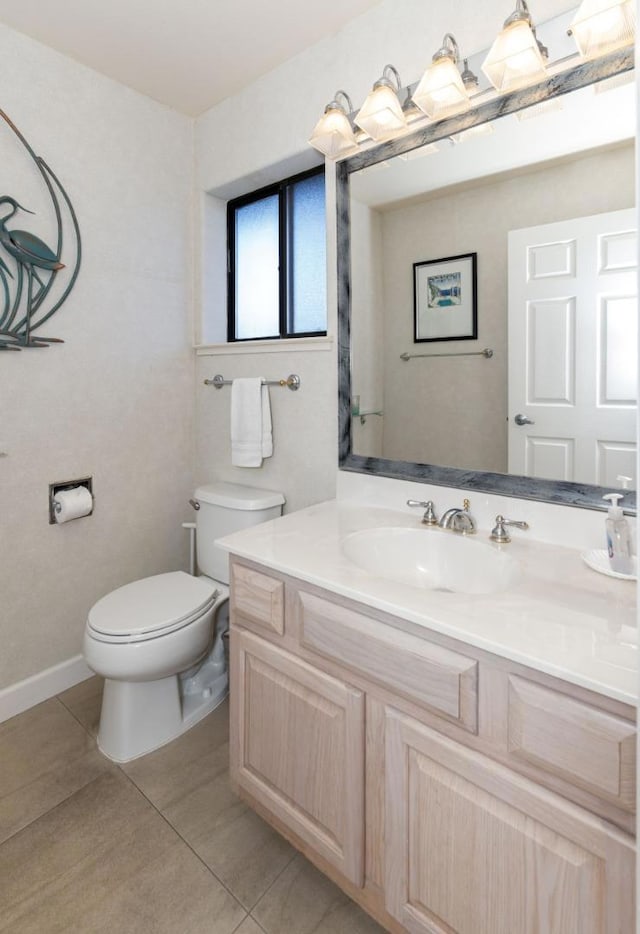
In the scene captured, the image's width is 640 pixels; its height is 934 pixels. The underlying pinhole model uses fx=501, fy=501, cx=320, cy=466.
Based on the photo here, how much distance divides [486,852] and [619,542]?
0.66 m

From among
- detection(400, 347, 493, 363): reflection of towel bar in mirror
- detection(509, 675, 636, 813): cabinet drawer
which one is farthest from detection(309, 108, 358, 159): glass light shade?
detection(509, 675, 636, 813): cabinet drawer

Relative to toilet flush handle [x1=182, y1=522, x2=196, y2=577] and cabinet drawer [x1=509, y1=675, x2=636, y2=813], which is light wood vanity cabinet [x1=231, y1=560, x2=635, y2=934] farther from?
toilet flush handle [x1=182, y1=522, x2=196, y2=577]

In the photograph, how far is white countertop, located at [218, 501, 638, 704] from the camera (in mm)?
787

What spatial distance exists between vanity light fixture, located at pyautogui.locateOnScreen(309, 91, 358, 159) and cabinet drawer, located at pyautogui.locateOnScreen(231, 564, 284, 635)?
1391mm

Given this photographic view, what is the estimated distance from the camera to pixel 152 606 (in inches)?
68.6

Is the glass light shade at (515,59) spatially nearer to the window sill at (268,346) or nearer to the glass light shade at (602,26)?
the glass light shade at (602,26)

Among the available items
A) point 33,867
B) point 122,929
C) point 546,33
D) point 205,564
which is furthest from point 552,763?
point 546,33

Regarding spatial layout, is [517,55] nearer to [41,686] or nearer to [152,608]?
[152,608]

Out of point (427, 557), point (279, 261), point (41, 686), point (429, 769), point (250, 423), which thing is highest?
point (279, 261)

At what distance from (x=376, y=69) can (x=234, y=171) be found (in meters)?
0.74

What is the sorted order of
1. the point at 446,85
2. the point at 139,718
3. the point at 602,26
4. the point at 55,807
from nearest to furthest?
1. the point at 602,26
2. the point at 446,85
3. the point at 55,807
4. the point at 139,718

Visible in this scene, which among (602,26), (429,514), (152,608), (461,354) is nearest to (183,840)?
(152,608)

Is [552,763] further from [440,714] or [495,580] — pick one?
[495,580]

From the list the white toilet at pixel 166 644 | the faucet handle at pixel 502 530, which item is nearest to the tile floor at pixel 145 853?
the white toilet at pixel 166 644
